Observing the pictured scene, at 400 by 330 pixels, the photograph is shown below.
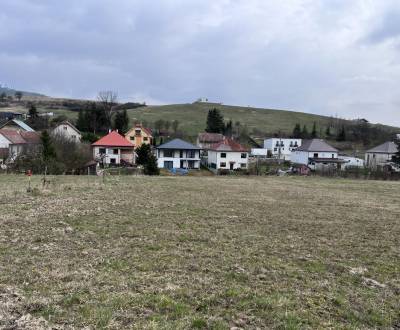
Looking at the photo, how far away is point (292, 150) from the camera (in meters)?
74.3

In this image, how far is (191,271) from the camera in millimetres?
6824

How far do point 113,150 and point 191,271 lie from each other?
1978 inches

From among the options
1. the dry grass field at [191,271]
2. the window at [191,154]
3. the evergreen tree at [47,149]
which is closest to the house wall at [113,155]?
the window at [191,154]

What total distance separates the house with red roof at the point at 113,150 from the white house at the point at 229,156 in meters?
12.8

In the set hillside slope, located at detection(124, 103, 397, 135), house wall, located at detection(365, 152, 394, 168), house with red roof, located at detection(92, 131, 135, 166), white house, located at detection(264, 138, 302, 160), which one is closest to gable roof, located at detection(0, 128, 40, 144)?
house with red roof, located at detection(92, 131, 135, 166)

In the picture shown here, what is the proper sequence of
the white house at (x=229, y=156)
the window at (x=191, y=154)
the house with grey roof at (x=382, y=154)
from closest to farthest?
1. the window at (x=191, y=154)
2. the white house at (x=229, y=156)
3. the house with grey roof at (x=382, y=154)

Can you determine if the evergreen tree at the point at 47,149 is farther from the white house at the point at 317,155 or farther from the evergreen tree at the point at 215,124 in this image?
the evergreen tree at the point at 215,124

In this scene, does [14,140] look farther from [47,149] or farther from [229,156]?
[229,156]

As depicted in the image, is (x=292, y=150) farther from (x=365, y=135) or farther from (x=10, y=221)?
(x=10, y=221)

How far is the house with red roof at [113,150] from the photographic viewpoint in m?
54.6

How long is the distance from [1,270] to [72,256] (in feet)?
4.54

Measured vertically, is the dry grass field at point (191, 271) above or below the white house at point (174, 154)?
below

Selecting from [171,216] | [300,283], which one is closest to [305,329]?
[300,283]

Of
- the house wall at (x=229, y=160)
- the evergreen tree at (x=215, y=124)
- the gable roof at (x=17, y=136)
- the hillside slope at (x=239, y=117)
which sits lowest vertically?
the house wall at (x=229, y=160)
